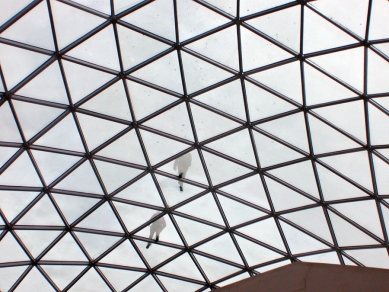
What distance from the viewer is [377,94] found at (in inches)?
621

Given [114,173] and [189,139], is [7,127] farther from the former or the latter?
[189,139]

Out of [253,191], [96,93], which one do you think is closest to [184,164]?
[253,191]

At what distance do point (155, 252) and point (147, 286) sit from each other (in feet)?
7.46

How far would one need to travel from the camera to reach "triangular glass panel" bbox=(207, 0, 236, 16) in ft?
51.8

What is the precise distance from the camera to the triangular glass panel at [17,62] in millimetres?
16312

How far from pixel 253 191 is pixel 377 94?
734 cm

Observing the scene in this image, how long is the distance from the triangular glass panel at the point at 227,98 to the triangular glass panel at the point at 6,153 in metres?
8.78

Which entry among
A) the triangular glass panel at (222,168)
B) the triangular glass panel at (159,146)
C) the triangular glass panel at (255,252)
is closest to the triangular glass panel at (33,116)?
the triangular glass panel at (159,146)

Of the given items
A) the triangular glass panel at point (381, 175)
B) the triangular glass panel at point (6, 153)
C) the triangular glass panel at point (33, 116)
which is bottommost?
the triangular glass panel at point (381, 175)

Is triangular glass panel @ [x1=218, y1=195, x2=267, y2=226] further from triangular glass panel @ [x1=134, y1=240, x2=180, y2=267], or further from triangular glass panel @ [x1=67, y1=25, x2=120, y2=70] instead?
triangular glass panel @ [x1=67, y1=25, x2=120, y2=70]

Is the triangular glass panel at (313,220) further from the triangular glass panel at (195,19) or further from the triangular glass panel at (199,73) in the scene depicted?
the triangular glass panel at (195,19)

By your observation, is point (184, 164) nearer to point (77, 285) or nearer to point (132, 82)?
point (132, 82)

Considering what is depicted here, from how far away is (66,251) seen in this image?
2198 centimetres

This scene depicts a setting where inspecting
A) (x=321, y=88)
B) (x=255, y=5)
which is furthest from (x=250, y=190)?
(x=255, y=5)
